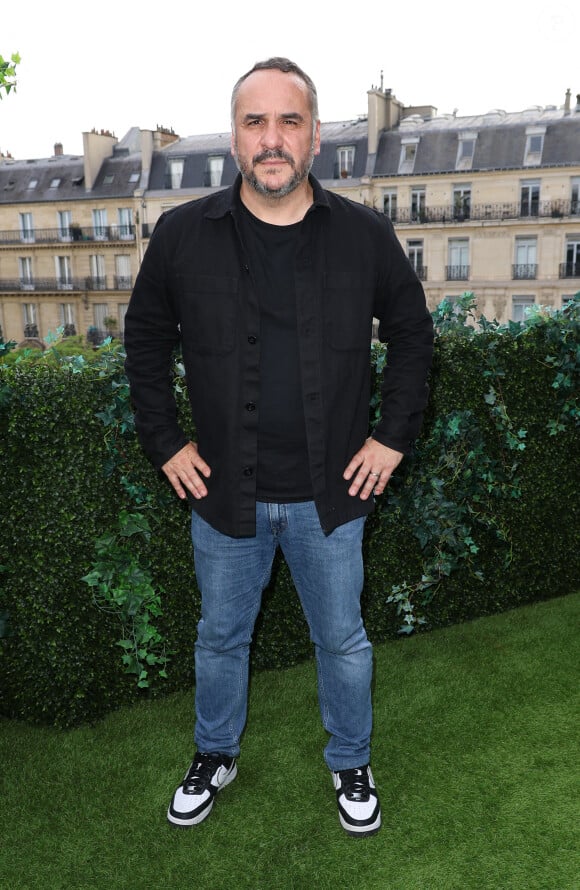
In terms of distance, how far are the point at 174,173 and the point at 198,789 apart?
40.3m

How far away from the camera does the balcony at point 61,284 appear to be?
42.2 metres

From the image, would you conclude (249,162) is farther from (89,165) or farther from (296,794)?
(89,165)

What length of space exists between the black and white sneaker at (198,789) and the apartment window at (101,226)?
41414 millimetres

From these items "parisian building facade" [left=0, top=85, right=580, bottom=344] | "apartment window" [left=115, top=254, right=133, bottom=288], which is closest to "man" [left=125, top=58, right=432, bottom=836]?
"parisian building facade" [left=0, top=85, right=580, bottom=344]

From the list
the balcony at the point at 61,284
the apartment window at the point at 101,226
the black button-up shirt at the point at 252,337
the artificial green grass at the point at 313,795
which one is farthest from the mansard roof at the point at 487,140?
the black button-up shirt at the point at 252,337

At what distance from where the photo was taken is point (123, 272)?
4231 centimetres

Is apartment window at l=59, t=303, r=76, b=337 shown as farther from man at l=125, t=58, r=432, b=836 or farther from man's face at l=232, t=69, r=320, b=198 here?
man's face at l=232, t=69, r=320, b=198

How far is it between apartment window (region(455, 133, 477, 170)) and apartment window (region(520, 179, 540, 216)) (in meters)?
2.72

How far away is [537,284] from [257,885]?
35.3 m

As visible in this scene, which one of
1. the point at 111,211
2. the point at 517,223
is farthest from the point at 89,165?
the point at 517,223

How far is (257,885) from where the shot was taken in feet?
8.75

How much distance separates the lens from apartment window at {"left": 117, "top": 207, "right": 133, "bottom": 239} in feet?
133

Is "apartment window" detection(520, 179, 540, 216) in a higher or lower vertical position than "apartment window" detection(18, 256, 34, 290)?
higher

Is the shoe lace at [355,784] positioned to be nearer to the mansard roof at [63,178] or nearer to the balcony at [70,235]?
the mansard roof at [63,178]
